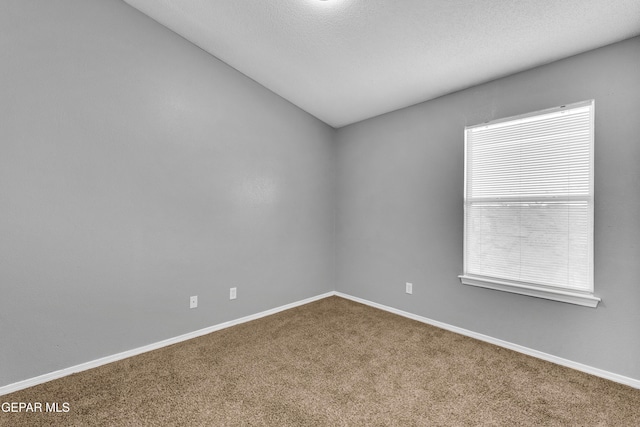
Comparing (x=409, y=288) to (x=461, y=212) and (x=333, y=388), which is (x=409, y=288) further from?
(x=333, y=388)

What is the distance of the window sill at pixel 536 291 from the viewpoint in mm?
2027

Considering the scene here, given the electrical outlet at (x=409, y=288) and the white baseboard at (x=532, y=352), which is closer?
the white baseboard at (x=532, y=352)

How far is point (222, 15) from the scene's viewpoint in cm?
227

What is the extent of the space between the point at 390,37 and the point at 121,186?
8.18 feet

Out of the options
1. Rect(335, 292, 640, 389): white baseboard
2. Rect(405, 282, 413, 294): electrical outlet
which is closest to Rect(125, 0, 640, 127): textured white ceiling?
Rect(405, 282, 413, 294): electrical outlet

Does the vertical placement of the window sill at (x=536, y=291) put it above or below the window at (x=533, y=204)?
below

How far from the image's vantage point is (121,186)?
2.27m

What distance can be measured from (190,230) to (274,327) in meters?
1.31

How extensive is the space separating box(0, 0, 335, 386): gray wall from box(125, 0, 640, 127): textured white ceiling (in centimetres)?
42

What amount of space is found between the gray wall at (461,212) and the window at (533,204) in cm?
7

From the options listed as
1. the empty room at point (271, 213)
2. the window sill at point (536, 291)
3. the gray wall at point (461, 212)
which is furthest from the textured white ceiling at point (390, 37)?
the window sill at point (536, 291)

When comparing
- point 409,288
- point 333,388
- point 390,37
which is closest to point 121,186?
point 333,388

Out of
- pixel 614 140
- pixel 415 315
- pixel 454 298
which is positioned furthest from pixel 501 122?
pixel 415 315

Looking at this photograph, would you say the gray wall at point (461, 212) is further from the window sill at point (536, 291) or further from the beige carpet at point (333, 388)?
the beige carpet at point (333, 388)
